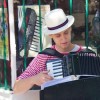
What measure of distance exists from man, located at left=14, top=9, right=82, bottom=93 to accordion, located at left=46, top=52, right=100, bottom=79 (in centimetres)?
10

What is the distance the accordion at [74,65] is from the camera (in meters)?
2.76

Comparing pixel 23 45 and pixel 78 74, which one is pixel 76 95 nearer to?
pixel 78 74

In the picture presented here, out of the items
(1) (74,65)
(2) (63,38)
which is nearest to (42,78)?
(1) (74,65)

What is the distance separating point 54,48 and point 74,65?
0.43 meters

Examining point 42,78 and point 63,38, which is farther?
point 63,38

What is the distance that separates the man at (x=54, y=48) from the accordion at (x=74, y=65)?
10 centimetres

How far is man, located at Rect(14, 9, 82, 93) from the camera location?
9.86 feet

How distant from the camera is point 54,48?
3191 millimetres

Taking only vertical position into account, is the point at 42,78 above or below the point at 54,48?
below

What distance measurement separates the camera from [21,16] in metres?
4.61

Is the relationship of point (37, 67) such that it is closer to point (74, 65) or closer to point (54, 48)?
point (54, 48)

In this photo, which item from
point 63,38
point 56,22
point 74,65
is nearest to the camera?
point 74,65

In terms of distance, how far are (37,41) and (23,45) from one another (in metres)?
0.17

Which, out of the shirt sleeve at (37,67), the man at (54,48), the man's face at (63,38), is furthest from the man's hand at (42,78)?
the man's face at (63,38)
